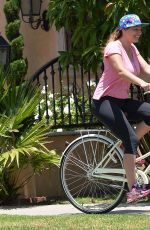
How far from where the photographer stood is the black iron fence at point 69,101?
9039 mm

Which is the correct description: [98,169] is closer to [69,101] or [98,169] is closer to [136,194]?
[136,194]

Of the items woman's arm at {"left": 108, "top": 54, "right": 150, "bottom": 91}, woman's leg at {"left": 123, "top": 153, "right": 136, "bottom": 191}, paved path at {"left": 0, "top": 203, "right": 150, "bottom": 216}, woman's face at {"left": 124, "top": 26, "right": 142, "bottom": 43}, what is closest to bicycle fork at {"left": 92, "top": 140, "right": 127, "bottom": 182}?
woman's leg at {"left": 123, "top": 153, "right": 136, "bottom": 191}

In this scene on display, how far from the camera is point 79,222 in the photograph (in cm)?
658

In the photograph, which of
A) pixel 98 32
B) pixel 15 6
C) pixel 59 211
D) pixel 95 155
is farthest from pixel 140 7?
pixel 15 6

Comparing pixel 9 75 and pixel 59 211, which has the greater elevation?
pixel 9 75

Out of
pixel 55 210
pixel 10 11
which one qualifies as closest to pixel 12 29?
pixel 10 11

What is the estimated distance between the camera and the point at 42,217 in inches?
277

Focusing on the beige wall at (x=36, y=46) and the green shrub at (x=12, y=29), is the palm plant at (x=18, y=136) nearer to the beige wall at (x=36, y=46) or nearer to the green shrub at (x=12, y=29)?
the green shrub at (x=12, y=29)

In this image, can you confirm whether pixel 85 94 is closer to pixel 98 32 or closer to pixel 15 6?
pixel 98 32

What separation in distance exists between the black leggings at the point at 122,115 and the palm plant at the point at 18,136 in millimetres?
1286

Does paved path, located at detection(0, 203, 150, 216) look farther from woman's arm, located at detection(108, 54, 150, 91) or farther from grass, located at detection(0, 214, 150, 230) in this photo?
woman's arm, located at detection(108, 54, 150, 91)

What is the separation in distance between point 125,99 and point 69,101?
201 centimetres

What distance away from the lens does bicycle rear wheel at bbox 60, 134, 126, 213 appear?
7301 millimetres

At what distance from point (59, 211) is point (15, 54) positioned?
6.37 m
